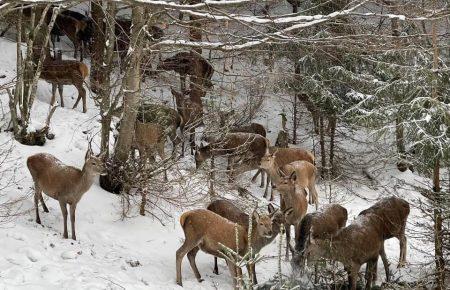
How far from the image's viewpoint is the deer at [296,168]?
1355 cm

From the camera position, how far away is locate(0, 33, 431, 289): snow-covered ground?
8.44 m

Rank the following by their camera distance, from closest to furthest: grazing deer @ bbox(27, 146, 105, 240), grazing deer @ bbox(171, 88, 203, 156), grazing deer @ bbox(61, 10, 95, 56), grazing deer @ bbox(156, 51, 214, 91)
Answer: grazing deer @ bbox(27, 146, 105, 240) → grazing deer @ bbox(171, 88, 203, 156) → grazing deer @ bbox(156, 51, 214, 91) → grazing deer @ bbox(61, 10, 95, 56)

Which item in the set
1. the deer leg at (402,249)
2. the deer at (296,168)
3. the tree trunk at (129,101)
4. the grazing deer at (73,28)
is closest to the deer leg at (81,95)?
the grazing deer at (73,28)

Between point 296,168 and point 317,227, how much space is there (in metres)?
3.40

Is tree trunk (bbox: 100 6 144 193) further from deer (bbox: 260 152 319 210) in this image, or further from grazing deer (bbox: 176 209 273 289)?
deer (bbox: 260 152 319 210)

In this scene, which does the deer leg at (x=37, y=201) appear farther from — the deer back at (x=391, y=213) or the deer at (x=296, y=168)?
the deer back at (x=391, y=213)

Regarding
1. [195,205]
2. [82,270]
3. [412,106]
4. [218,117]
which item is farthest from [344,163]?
[82,270]

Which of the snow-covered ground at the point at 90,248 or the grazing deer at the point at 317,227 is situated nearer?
the snow-covered ground at the point at 90,248

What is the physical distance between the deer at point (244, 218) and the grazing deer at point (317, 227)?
51 centimetres

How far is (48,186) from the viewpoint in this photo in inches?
395

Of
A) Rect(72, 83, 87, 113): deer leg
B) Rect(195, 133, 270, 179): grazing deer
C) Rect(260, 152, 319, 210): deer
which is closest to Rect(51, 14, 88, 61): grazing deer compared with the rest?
Rect(72, 83, 87, 113): deer leg

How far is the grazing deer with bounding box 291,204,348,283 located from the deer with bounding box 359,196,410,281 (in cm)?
45

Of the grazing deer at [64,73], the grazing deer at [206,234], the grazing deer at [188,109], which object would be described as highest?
the grazing deer at [64,73]

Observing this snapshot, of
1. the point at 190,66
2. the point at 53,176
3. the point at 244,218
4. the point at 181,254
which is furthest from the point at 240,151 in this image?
the point at 53,176
